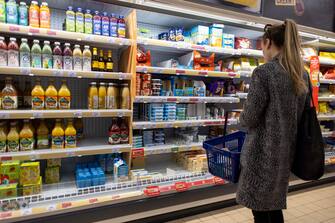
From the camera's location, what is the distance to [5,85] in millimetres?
2238

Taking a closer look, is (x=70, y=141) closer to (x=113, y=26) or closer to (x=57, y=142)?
(x=57, y=142)

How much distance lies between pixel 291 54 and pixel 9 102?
7.35ft

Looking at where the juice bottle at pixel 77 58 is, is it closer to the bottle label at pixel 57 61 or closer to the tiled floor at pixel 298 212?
the bottle label at pixel 57 61

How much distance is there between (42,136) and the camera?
2.38m

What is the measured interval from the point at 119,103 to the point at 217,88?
1.31m

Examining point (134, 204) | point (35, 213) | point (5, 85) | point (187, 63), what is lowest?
point (134, 204)

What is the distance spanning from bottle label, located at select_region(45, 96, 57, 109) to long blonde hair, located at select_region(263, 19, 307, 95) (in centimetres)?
194

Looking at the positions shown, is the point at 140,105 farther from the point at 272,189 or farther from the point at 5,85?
the point at 272,189

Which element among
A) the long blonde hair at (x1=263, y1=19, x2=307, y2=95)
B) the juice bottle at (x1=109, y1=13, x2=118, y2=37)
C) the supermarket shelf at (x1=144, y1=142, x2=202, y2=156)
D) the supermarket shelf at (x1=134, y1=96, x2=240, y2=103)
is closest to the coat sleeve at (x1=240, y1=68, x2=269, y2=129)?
the long blonde hair at (x1=263, y1=19, x2=307, y2=95)

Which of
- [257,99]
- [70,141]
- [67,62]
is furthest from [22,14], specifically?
[257,99]

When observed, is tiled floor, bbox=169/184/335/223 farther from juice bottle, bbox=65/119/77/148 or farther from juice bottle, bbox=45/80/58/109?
juice bottle, bbox=45/80/58/109

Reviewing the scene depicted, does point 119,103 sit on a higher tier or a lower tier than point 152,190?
higher

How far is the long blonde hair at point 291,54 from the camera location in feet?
4.33

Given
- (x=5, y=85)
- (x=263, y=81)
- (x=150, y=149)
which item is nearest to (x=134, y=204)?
(x=150, y=149)
